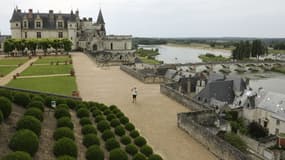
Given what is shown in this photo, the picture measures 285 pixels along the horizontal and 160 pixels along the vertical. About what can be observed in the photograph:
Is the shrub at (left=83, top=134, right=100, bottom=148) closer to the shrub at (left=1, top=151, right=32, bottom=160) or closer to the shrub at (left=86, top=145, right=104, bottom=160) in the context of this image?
the shrub at (left=86, top=145, right=104, bottom=160)

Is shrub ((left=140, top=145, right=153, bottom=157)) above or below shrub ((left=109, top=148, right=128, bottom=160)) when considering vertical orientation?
below

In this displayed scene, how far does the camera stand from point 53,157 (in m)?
7.96

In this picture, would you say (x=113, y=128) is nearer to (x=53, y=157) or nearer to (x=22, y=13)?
(x=53, y=157)

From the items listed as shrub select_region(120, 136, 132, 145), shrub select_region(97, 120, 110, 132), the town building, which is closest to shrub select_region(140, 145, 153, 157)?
shrub select_region(120, 136, 132, 145)

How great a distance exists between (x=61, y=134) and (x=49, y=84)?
50.5 feet

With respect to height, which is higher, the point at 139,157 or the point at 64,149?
the point at 64,149

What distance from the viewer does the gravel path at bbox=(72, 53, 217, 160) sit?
11102mm

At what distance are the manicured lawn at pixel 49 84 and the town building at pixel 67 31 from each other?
111 feet

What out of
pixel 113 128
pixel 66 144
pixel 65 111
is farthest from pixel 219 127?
pixel 66 144

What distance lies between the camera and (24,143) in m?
7.25

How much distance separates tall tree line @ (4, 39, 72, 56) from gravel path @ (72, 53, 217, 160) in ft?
96.0

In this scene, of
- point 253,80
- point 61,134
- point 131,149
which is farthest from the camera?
point 253,80

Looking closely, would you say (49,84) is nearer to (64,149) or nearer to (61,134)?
(61,134)

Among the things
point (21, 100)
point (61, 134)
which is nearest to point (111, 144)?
point (61, 134)
